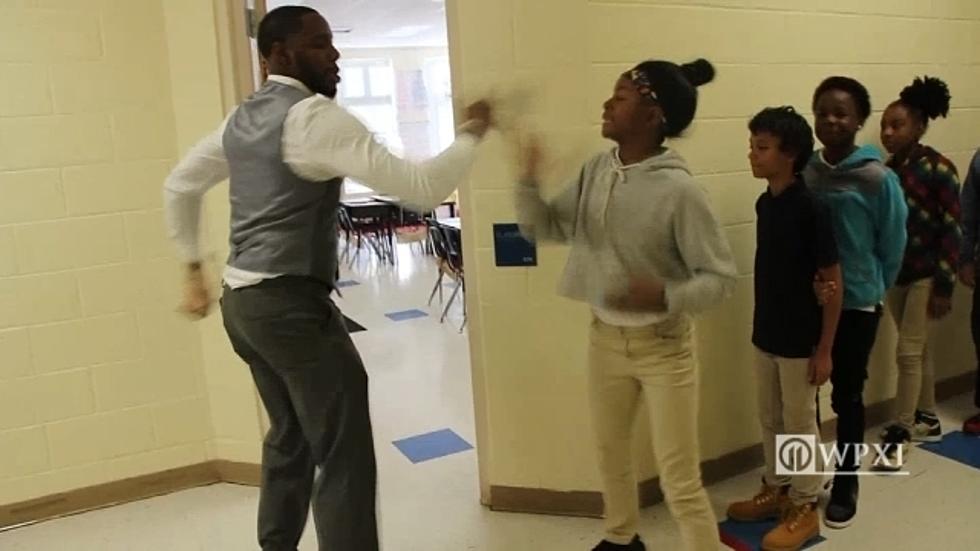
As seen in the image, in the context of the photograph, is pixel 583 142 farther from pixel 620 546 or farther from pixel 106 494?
pixel 106 494

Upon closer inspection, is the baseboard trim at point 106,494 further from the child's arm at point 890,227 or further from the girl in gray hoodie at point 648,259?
the child's arm at point 890,227

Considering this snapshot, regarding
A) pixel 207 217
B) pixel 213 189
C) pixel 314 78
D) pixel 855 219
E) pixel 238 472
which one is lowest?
pixel 238 472

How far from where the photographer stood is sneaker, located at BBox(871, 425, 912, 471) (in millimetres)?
3098

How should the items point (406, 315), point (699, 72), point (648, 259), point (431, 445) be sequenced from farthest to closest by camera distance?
point (406, 315) < point (431, 445) < point (699, 72) < point (648, 259)

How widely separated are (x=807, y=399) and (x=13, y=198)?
283cm

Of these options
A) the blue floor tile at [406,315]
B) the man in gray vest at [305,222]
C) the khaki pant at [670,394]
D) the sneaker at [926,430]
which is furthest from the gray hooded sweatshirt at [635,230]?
the blue floor tile at [406,315]

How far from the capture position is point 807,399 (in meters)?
2.52

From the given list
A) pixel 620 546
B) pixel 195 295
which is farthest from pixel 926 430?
pixel 195 295

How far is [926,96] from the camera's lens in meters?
3.08

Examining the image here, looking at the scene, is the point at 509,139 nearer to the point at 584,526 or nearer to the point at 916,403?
the point at 584,526

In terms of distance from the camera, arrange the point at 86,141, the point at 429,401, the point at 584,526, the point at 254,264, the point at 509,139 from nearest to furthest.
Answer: the point at 254,264 → the point at 509,139 → the point at 584,526 → the point at 86,141 → the point at 429,401

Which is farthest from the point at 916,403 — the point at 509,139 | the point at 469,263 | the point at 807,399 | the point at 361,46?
the point at 361,46

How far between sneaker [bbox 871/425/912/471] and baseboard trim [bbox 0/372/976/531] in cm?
20

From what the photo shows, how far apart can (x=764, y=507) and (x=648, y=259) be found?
1208 mm
